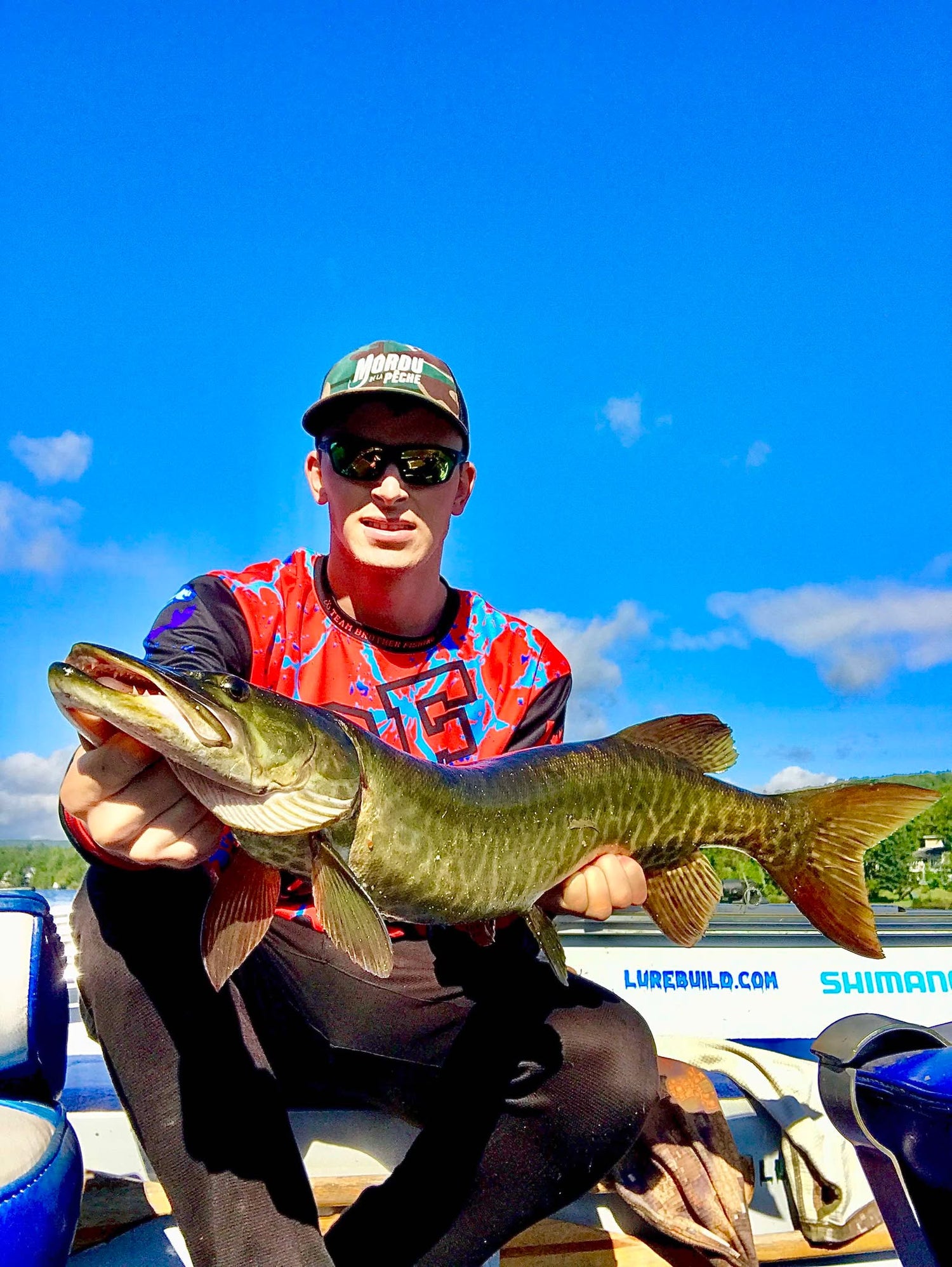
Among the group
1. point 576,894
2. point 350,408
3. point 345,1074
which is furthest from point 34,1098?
point 350,408

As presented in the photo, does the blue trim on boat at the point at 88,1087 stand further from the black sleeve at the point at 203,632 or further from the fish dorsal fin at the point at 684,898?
the fish dorsal fin at the point at 684,898

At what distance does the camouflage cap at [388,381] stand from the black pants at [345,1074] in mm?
1395

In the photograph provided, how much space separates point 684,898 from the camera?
2.52 meters

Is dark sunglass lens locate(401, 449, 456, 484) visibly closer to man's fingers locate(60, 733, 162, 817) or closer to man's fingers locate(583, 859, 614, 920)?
man's fingers locate(583, 859, 614, 920)

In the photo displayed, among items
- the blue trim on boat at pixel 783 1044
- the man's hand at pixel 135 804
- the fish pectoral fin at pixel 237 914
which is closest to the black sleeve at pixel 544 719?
→ the fish pectoral fin at pixel 237 914

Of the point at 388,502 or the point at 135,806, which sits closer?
the point at 135,806

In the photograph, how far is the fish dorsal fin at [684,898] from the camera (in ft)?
8.18

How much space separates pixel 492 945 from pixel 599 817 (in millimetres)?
517

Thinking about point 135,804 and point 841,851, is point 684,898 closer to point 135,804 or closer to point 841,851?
point 841,851

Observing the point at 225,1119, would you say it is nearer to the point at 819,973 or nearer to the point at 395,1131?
the point at 395,1131

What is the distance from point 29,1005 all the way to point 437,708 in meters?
1.27

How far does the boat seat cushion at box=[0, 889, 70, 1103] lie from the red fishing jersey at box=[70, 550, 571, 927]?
1.91 feet

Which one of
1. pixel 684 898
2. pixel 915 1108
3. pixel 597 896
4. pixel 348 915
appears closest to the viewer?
pixel 348 915

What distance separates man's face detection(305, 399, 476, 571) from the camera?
2721 mm
